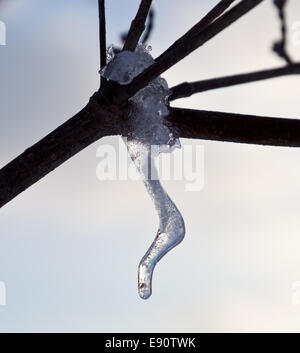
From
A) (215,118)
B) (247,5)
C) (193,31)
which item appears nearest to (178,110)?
(215,118)

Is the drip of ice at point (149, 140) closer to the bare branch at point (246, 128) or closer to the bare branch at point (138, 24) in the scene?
the bare branch at point (138, 24)

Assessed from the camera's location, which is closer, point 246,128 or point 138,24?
point 246,128

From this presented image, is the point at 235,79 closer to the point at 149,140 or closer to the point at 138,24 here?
the point at 138,24

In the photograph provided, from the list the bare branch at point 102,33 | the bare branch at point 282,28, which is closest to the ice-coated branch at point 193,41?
the bare branch at point 102,33

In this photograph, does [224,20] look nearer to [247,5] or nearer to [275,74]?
[247,5]

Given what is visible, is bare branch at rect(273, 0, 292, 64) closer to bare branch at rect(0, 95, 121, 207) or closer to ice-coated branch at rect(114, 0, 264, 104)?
ice-coated branch at rect(114, 0, 264, 104)

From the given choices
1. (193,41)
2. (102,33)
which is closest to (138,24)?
(102,33)
